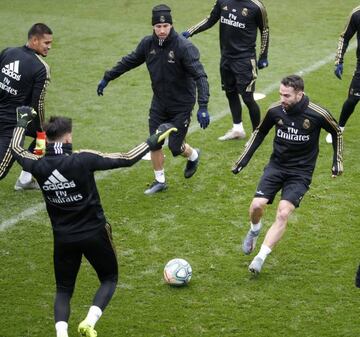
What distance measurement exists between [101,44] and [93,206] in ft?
36.0

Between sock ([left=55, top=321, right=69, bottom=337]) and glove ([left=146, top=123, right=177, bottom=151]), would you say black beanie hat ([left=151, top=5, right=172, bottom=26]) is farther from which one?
sock ([left=55, top=321, right=69, bottom=337])

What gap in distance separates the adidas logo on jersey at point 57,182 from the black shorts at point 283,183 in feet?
8.43

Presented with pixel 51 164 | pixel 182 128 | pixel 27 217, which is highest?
pixel 51 164

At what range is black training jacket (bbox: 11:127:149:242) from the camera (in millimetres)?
7113

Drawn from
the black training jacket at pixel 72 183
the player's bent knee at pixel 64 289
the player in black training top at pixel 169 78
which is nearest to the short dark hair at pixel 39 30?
the player in black training top at pixel 169 78

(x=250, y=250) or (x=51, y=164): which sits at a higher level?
(x=51, y=164)

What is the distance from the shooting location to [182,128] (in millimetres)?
10844

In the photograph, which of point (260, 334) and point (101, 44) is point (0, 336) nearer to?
point (260, 334)

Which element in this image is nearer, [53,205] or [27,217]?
[53,205]

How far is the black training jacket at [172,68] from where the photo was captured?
33.9 feet

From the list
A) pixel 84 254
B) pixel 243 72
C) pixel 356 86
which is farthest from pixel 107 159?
pixel 356 86

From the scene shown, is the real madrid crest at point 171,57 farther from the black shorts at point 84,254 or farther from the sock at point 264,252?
the black shorts at point 84,254

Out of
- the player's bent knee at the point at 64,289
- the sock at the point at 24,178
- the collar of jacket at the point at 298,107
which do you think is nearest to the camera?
the player's bent knee at the point at 64,289

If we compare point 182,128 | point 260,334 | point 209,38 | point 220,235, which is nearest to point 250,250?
point 220,235
